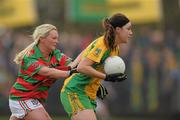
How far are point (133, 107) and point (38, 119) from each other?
25.2ft

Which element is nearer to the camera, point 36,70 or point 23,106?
point 36,70

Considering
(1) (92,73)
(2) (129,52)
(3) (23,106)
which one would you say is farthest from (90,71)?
(2) (129,52)

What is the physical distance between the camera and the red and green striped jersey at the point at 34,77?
9297 mm

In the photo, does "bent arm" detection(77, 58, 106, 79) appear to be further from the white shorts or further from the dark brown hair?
the white shorts

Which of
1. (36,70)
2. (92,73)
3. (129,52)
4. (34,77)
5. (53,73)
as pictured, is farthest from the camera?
(129,52)

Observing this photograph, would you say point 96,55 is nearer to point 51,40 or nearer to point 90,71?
point 90,71

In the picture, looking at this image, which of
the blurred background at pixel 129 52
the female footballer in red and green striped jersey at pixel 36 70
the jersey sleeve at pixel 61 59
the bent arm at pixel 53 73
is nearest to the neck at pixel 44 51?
the female footballer in red and green striped jersey at pixel 36 70

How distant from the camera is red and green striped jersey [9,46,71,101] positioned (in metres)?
9.30

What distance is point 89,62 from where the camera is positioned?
894cm

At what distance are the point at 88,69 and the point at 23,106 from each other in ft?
3.58

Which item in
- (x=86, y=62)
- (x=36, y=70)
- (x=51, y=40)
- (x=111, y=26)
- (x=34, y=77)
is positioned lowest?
(x=34, y=77)

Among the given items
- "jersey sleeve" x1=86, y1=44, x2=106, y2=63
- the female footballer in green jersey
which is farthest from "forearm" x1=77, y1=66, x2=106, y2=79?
"jersey sleeve" x1=86, y1=44, x2=106, y2=63

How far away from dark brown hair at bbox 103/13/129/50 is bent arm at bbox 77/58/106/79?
31 cm

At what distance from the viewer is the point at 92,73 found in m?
8.88
